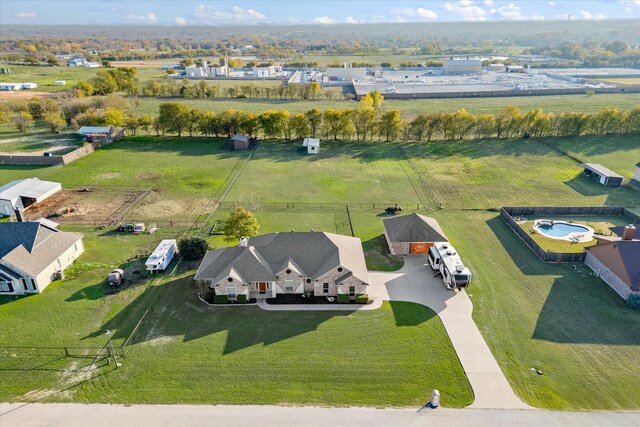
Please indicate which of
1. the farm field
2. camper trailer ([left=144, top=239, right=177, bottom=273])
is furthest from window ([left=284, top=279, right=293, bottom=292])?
the farm field

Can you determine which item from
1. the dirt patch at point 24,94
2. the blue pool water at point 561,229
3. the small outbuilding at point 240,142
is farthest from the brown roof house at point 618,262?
the dirt patch at point 24,94

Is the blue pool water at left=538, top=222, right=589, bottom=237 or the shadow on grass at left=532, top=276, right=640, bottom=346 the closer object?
the shadow on grass at left=532, top=276, right=640, bottom=346

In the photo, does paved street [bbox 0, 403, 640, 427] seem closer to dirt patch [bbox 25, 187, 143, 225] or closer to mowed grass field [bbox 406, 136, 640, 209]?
dirt patch [bbox 25, 187, 143, 225]

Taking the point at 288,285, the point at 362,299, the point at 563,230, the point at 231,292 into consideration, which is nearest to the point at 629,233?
the point at 563,230

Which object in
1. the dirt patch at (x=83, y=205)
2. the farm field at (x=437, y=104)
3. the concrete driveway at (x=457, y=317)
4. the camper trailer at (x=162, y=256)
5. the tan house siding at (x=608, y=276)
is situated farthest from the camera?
the farm field at (x=437, y=104)

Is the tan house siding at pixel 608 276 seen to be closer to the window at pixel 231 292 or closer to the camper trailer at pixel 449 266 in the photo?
the camper trailer at pixel 449 266

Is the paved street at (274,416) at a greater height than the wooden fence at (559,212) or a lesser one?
lesser

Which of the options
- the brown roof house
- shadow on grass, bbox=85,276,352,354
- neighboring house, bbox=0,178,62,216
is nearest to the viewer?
shadow on grass, bbox=85,276,352,354
